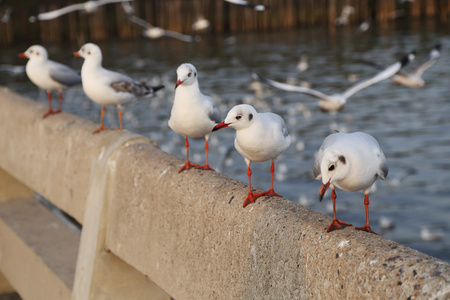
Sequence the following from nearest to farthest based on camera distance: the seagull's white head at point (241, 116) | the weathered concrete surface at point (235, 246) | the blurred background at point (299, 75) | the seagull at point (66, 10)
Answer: the weathered concrete surface at point (235, 246)
the seagull's white head at point (241, 116)
the seagull at point (66, 10)
the blurred background at point (299, 75)

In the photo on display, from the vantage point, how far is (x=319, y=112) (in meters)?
24.6

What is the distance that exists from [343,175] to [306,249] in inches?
24.4

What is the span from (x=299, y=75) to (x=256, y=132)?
96.1ft

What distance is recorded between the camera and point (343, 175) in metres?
3.57

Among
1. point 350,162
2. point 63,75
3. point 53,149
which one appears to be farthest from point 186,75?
point 63,75

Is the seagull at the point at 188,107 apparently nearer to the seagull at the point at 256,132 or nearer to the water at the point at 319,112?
the seagull at the point at 256,132

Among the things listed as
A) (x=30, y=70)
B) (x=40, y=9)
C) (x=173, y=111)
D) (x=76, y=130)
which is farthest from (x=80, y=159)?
(x=40, y=9)

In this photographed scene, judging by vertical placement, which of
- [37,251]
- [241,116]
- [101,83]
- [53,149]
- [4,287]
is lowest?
[4,287]

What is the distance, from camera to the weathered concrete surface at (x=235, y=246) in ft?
8.84

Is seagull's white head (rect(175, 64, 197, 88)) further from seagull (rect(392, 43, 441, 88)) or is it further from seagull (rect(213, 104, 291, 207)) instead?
seagull (rect(392, 43, 441, 88))

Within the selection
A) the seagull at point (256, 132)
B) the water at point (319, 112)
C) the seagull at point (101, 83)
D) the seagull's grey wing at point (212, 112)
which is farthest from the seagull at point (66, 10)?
the seagull at point (256, 132)

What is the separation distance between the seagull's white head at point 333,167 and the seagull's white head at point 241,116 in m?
0.62

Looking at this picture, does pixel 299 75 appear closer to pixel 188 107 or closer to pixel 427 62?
pixel 427 62

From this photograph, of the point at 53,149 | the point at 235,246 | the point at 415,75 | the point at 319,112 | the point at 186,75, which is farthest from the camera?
the point at 319,112
